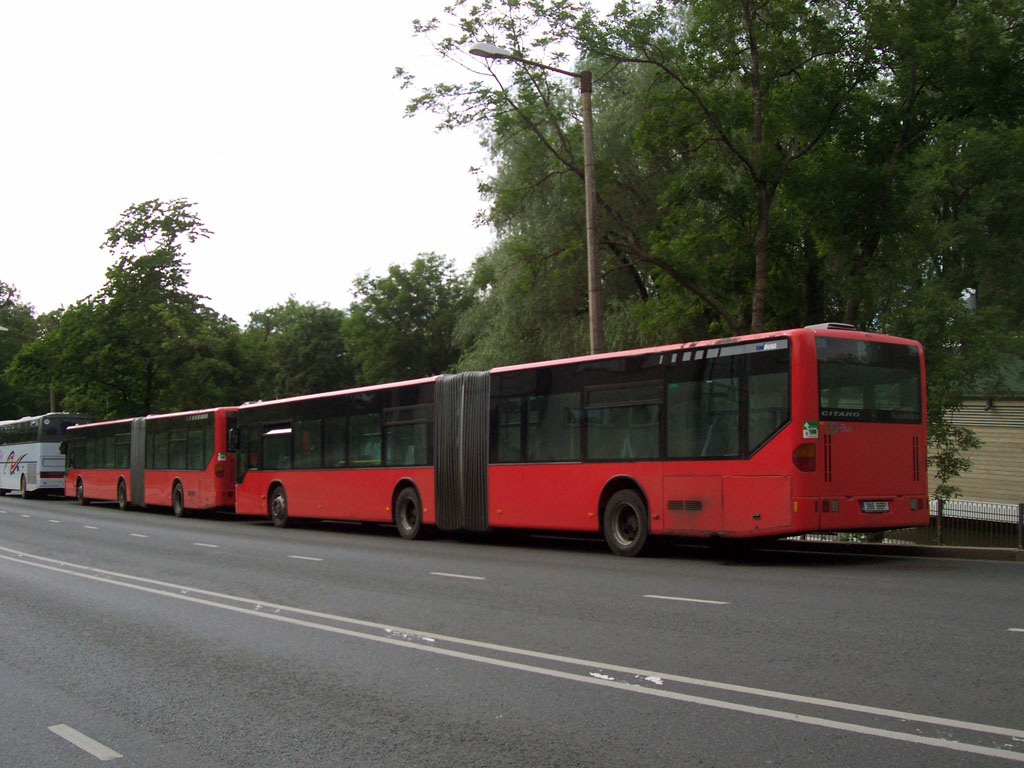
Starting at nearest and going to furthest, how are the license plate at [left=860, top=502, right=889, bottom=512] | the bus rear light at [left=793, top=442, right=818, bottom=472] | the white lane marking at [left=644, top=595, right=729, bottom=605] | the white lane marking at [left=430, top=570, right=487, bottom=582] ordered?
the white lane marking at [left=644, top=595, right=729, bottom=605]
the white lane marking at [left=430, top=570, right=487, bottom=582]
the bus rear light at [left=793, top=442, right=818, bottom=472]
the license plate at [left=860, top=502, right=889, bottom=512]

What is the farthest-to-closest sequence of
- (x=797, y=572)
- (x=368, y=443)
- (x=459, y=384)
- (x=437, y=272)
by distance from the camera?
(x=437, y=272)
(x=368, y=443)
(x=459, y=384)
(x=797, y=572)

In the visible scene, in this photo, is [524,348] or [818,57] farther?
[524,348]

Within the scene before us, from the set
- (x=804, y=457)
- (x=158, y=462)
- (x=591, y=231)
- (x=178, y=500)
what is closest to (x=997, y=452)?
(x=591, y=231)

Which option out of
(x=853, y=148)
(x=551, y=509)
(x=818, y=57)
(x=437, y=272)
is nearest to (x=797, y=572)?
(x=551, y=509)

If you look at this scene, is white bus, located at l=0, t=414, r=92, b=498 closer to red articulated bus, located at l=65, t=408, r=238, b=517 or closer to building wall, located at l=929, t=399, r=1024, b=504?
red articulated bus, located at l=65, t=408, r=238, b=517

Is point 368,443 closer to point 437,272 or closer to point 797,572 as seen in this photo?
point 797,572

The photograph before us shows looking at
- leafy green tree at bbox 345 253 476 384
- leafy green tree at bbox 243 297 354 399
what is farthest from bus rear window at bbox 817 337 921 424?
leafy green tree at bbox 243 297 354 399

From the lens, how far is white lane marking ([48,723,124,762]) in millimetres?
5645

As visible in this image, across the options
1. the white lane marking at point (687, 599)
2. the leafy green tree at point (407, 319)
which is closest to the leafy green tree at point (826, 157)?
the white lane marking at point (687, 599)

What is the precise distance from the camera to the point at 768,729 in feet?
18.5

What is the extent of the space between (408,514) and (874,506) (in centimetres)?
978

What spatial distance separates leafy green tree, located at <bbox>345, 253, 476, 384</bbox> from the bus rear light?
5717 centimetres

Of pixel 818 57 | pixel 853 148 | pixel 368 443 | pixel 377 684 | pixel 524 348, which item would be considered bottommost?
pixel 377 684

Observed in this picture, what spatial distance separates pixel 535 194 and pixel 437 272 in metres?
42.8
